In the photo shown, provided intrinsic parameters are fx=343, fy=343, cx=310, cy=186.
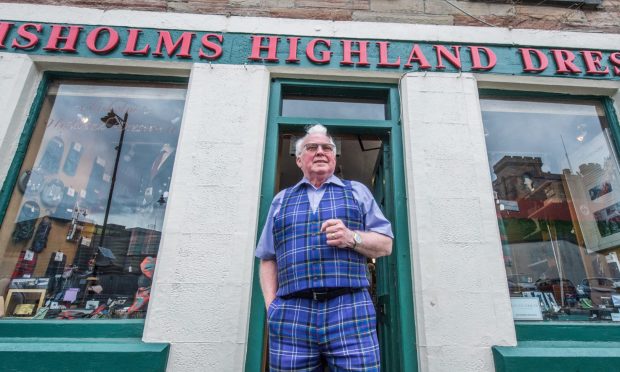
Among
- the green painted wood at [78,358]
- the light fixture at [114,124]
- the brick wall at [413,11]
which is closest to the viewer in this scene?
the green painted wood at [78,358]

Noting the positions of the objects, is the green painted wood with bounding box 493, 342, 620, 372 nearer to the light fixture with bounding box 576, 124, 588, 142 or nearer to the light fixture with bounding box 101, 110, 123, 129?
the light fixture with bounding box 576, 124, 588, 142

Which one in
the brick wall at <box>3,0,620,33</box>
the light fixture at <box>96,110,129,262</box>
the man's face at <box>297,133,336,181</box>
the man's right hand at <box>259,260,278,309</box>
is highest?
the brick wall at <box>3,0,620,33</box>

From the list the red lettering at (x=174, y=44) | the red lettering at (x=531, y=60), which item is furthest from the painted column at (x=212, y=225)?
the red lettering at (x=531, y=60)

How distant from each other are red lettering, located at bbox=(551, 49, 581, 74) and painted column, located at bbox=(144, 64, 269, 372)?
314 centimetres

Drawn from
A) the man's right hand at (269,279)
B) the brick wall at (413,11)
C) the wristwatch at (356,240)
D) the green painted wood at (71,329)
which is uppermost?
the brick wall at (413,11)

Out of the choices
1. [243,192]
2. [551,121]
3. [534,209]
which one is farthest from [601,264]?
[243,192]

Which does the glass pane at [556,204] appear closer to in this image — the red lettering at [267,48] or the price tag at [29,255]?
the red lettering at [267,48]

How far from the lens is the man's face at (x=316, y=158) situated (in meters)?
2.39

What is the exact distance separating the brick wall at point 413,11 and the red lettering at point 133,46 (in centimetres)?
41

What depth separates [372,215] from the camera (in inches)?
91.0

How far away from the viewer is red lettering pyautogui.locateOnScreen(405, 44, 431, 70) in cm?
363

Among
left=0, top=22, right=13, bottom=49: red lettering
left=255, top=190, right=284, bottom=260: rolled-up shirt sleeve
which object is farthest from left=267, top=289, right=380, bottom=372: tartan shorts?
left=0, top=22, right=13, bottom=49: red lettering

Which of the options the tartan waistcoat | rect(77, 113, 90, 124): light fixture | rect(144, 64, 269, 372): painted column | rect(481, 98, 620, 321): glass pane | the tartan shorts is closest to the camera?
the tartan shorts

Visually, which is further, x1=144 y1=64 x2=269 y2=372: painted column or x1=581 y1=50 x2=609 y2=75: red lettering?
x1=581 y1=50 x2=609 y2=75: red lettering
